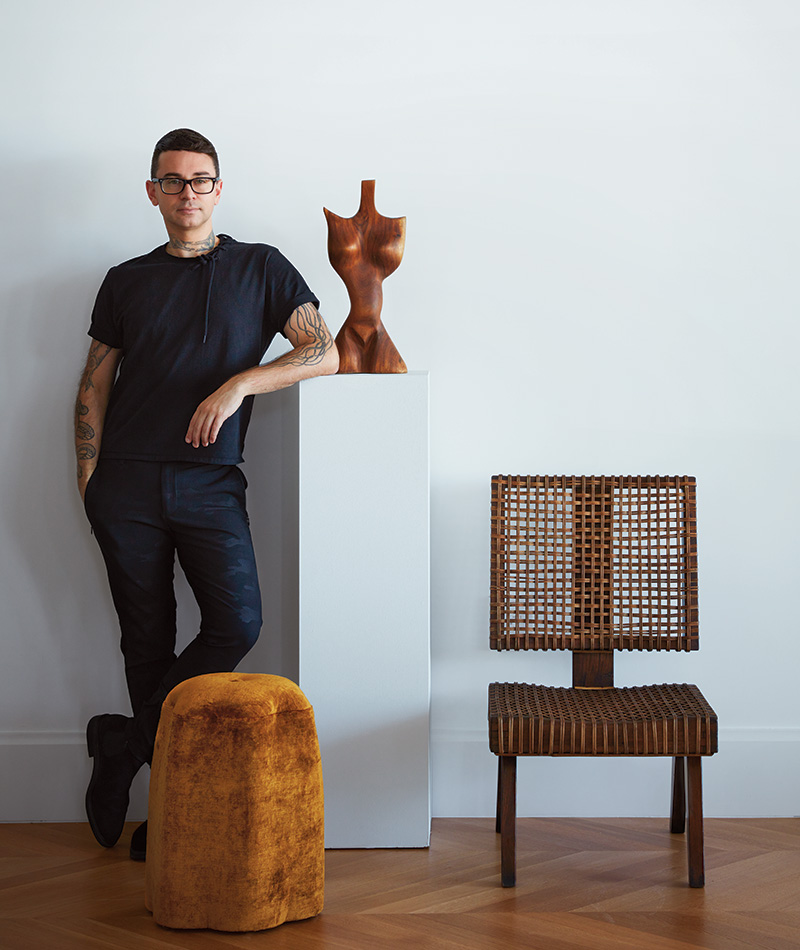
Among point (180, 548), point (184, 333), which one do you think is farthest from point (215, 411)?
point (180, 548)

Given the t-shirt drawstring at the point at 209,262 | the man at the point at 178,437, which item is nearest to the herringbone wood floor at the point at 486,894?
the man at the point at 178,437

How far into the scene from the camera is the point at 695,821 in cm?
218

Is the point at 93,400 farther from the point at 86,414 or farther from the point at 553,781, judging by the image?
the point at 553,781

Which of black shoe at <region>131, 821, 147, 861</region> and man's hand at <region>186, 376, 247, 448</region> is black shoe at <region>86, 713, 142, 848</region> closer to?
black shoe at <region>131, 821, 147, 861</region>

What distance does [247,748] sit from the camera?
6.40 feet

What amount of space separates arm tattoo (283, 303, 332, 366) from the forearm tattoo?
49 cm

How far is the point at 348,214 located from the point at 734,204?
1060 mm

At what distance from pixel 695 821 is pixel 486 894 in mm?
480

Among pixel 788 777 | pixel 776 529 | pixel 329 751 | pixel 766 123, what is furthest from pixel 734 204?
pixel 329 751

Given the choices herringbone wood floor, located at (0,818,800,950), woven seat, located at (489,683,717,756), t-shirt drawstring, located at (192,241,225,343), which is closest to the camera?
herringbone wood floor, located at (0,818,800,950)

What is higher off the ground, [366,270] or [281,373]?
[366,270]

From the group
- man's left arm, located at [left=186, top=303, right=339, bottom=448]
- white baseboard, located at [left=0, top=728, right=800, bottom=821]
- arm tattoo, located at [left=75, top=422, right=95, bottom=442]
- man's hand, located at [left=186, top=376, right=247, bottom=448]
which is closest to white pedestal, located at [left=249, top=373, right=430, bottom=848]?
man's left arm, located at [left=186, top=303, right=339, bottom=448]

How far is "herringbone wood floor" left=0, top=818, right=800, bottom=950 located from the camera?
1.94m

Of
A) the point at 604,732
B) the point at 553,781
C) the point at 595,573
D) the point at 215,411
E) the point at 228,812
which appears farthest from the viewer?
the point at 553,781
